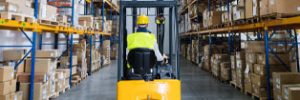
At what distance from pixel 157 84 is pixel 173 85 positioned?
26cm

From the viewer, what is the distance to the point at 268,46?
5527mm

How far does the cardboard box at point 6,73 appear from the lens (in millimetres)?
4172

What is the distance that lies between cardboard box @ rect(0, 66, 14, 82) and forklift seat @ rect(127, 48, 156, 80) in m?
2.31

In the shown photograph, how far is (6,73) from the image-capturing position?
14.1 ft

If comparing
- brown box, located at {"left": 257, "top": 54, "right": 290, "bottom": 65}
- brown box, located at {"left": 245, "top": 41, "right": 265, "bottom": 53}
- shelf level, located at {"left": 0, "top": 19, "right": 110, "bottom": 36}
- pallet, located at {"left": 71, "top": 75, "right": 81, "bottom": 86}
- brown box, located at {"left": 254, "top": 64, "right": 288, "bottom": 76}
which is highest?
shelf level, located at {"left": 0, "top": 19, "right": 110, "bottom": 36}

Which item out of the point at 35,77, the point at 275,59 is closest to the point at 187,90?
the point at 275,59

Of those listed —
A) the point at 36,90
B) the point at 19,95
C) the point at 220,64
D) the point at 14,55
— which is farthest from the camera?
the point at 220,64

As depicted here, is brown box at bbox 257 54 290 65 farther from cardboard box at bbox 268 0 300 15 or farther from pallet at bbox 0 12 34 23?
pallet at bbox 0 12 34 23

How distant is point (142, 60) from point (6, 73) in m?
2.56

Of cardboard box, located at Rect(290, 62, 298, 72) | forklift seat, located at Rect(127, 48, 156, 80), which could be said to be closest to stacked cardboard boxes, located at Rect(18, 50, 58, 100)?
forklift seat, located at Rect(127, 48, 156, 80)

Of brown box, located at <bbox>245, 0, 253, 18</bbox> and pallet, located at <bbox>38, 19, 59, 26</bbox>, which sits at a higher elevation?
brown box, located at <bbox>245, 0, 253, 18</bbox>

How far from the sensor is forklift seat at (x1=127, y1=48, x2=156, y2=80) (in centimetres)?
327

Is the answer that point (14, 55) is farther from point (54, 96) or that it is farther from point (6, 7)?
A: point (6, 7)

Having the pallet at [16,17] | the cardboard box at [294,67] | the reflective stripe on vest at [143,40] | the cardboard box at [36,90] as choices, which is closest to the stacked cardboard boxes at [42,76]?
the cardboard box at [36,90]
